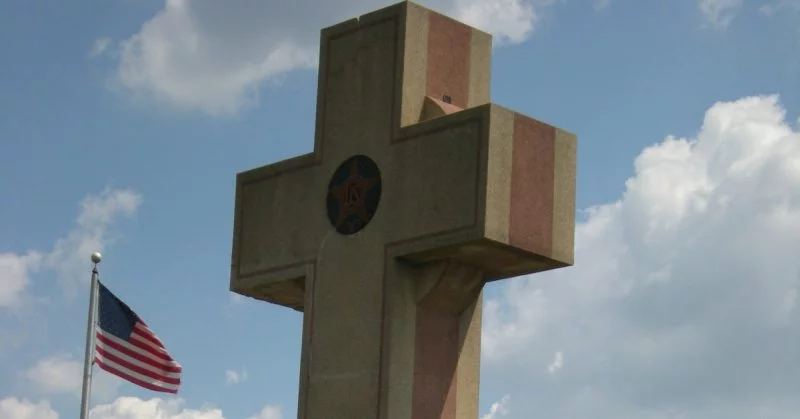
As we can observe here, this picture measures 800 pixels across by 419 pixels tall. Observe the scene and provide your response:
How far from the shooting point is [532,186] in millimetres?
21016

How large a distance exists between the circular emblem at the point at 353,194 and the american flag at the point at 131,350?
4.53m

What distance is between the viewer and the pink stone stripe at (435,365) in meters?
20.9

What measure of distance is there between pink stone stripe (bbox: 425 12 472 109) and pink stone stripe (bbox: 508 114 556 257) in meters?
1.42

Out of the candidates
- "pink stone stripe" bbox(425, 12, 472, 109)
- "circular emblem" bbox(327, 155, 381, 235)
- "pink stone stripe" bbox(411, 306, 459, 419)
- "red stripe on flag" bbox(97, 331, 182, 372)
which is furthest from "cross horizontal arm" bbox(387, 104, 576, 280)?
"red stripe on flag" bbox(97, 331, 182, 372)

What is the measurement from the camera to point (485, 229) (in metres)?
20.2

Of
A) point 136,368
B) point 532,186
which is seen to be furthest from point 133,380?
point 532,186

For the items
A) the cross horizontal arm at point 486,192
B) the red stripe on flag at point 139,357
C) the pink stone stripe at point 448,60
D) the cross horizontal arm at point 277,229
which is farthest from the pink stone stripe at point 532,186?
the red stripe on flag at point 139,357

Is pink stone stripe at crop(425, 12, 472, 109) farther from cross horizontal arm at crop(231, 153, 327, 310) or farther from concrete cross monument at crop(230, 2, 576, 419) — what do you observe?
cross horizontal arm at crop(231, 153, 327, 310)

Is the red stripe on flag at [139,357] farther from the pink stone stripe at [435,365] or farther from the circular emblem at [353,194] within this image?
the pink stone stripe at [435,365]

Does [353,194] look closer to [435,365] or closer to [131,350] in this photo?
[435,365]

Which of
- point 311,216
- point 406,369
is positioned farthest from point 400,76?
point 406,369

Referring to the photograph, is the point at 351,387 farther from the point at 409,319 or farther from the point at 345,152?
the point at 345,152

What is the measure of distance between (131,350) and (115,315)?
536 mm

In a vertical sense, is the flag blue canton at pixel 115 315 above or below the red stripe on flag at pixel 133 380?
above
